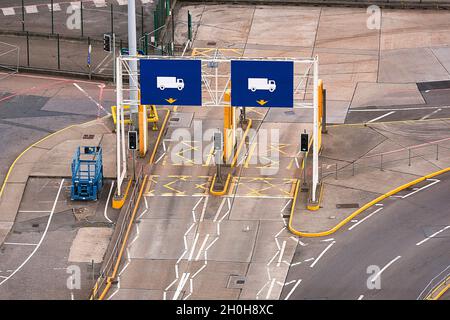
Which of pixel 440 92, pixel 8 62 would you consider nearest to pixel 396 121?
pixel 440 92

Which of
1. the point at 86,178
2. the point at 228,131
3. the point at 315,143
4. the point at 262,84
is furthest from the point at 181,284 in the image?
the point at 228,131

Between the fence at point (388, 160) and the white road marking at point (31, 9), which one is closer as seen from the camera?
the fence at point (388, 160)

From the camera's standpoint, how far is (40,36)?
122 metres

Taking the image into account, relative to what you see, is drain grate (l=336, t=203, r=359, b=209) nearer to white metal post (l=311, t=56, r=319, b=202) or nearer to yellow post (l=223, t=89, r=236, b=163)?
white metal post (l=311, t=56, r=319, b=202)

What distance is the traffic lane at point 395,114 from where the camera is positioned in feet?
347

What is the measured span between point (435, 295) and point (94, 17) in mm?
51686

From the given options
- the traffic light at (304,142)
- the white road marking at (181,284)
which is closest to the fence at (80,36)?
the traffic light at (304,142)

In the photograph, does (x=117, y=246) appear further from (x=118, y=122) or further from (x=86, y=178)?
(x=118, y=122)

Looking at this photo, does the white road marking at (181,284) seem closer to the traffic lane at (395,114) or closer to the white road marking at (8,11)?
the traffic lane at (395,114)

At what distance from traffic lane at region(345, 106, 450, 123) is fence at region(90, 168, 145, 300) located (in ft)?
55.2

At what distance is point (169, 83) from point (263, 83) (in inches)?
219

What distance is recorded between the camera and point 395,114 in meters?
107

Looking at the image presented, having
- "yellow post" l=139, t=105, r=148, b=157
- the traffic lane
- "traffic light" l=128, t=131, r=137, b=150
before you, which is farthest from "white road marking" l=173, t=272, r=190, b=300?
the traffic lane

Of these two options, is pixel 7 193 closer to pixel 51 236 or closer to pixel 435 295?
pixel 51 236
